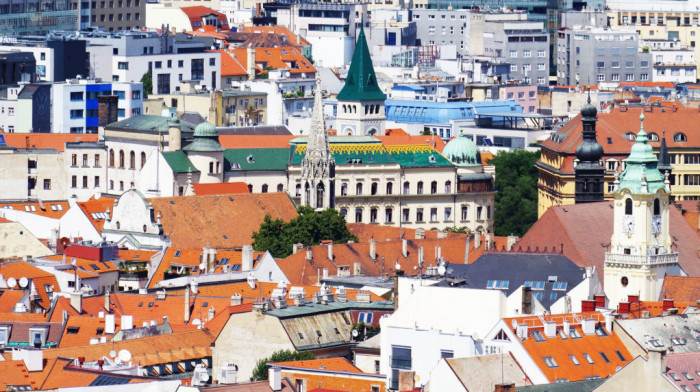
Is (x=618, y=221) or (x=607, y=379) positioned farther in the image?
(x=618, y=221)

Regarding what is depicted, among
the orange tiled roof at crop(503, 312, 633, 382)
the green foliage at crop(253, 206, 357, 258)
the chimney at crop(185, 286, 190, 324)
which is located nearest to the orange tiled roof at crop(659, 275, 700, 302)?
the chimney at crop(185, 286, 190, 324)

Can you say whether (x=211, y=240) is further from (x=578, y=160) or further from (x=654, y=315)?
(x=654, y=315)

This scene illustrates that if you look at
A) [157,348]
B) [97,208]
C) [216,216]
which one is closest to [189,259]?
[216,216]

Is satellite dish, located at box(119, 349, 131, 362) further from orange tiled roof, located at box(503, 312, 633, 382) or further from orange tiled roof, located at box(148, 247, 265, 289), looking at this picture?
orange tiled roof, located at box(148, 247, 265, 289)

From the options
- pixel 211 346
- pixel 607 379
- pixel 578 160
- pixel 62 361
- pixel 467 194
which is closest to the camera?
pixel 607 379

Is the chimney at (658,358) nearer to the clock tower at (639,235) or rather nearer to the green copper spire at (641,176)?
the clock tower at (639,235)

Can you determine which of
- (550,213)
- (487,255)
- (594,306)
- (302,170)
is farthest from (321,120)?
(594,306)

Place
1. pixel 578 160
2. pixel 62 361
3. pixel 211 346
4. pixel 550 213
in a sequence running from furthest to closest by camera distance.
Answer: pixel 578 160
pixel 550 213
pixel 211 346
pixel 62 361
